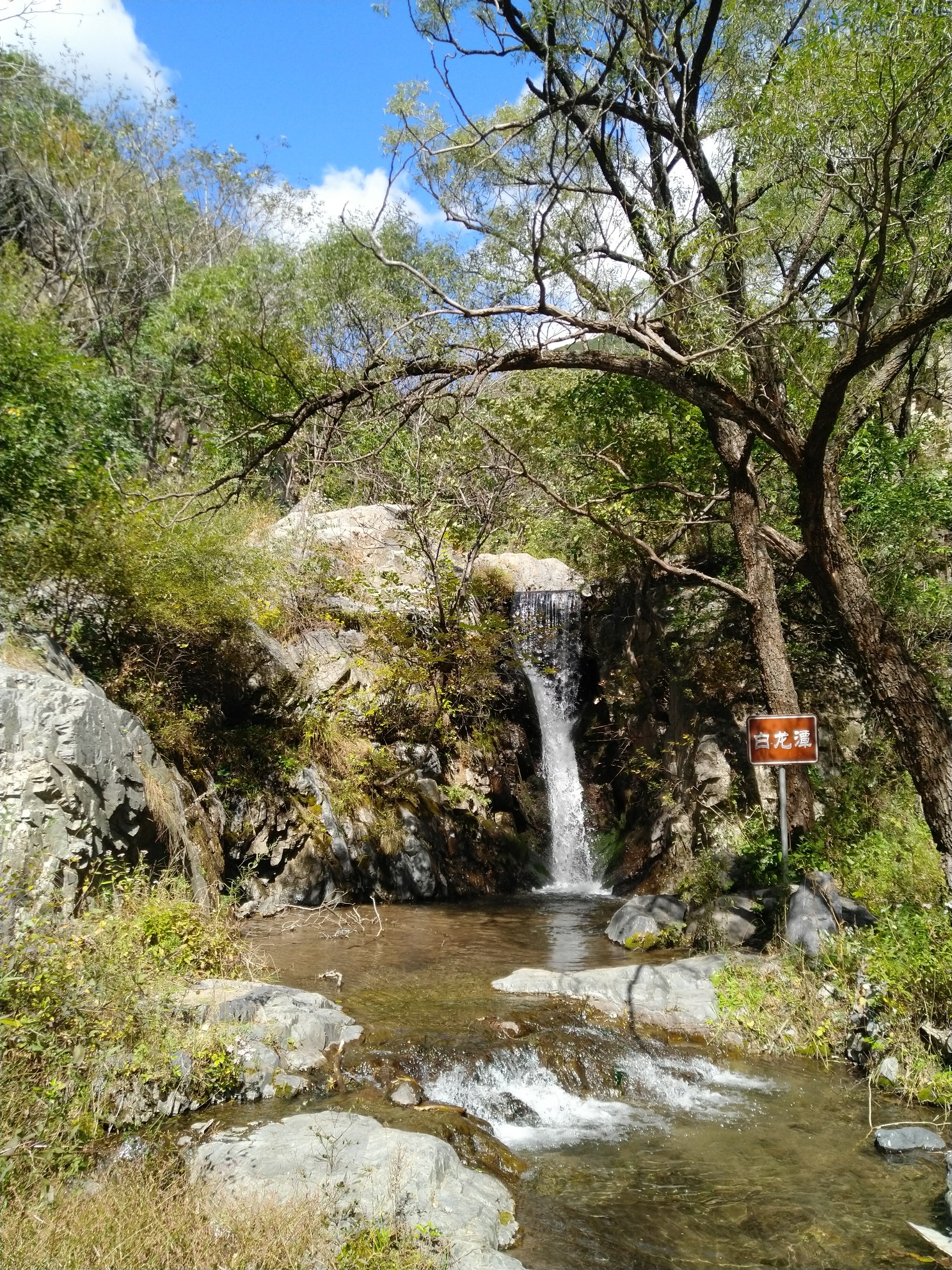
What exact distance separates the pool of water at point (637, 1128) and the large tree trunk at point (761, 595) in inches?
119

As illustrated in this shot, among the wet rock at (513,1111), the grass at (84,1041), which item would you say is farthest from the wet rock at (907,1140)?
the grass at (84,1041)

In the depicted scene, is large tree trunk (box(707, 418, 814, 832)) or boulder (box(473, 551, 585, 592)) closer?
large tree trunk (box(707, 418, 814, 832))

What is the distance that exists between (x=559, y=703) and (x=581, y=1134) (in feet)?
34.2

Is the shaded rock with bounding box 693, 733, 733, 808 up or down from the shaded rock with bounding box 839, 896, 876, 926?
up

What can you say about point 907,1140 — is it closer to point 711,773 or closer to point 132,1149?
point 132,1149

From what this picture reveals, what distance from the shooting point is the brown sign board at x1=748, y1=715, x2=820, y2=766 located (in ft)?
25.3

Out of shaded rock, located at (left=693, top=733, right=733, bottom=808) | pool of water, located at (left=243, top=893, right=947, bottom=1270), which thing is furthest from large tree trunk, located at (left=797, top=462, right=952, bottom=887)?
shaded rock, located at (left=693, top=733, right=733, bottom=808)

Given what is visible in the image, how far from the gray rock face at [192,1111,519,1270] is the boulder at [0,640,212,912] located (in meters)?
2.01

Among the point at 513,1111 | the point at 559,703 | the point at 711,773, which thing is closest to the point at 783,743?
the point at 711,773

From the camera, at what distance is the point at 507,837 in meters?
13.3

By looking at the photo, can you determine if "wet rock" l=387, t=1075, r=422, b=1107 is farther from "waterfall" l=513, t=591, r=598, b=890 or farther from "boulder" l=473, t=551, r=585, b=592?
"boulder" l=473, t=551, r=585, b=592

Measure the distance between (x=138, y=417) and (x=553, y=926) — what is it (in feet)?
62.5

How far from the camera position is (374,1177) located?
4.06 metres

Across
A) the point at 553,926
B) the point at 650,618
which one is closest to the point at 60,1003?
the point at 553,926
